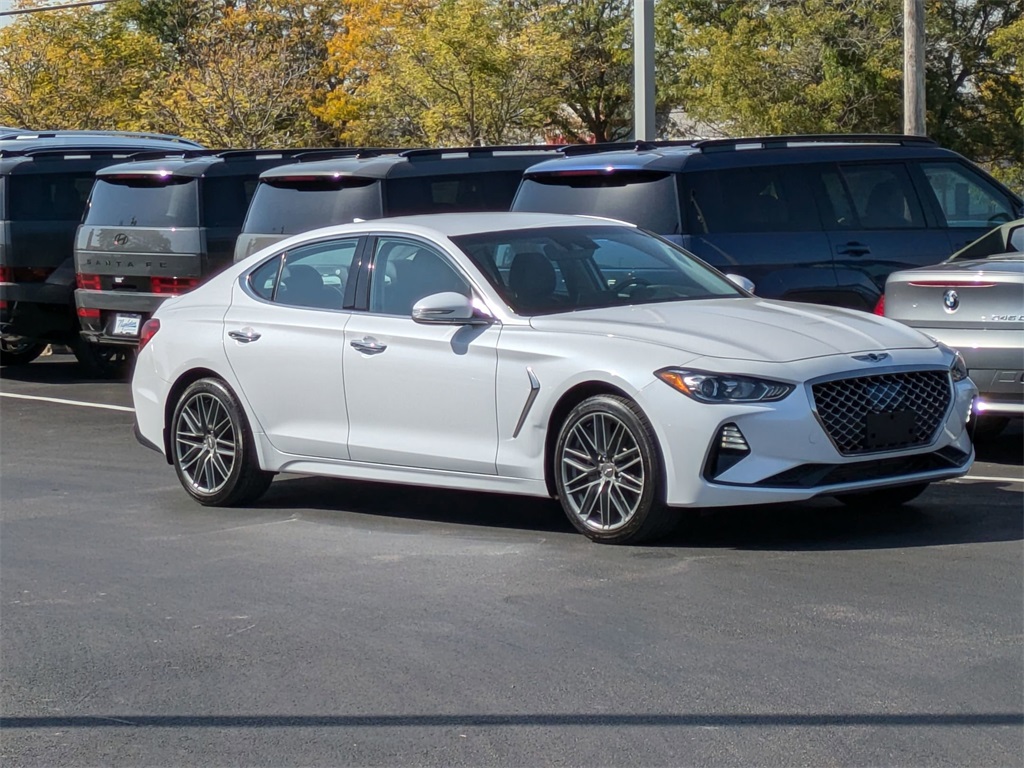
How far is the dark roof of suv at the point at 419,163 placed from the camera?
12.2 m

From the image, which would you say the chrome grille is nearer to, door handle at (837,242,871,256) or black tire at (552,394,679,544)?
black tire at (552,394,679,544)

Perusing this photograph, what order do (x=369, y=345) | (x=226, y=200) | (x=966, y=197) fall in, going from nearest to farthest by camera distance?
1. (x=369, y=345)
2. (x=966, y=197)
3. (x=226, y=200)

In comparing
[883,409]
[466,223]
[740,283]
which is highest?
[466,223]

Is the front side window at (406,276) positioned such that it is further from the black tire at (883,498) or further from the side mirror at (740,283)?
the black tire at (883,498)

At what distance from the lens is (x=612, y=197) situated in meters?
10.9

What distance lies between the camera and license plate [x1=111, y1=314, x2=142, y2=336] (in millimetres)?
14094

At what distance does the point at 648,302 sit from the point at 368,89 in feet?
132

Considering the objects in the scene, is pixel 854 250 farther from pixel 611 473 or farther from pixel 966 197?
pixel 611 473

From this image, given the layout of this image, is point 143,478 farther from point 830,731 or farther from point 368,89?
point 368,89

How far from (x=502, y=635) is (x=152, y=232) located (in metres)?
8.91

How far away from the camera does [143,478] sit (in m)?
10.1

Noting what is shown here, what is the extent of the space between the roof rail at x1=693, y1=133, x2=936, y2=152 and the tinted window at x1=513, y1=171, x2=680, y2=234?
0.58m

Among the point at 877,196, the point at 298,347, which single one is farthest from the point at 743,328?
the point at 877,196

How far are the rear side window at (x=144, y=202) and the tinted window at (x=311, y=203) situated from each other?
1.62 m
